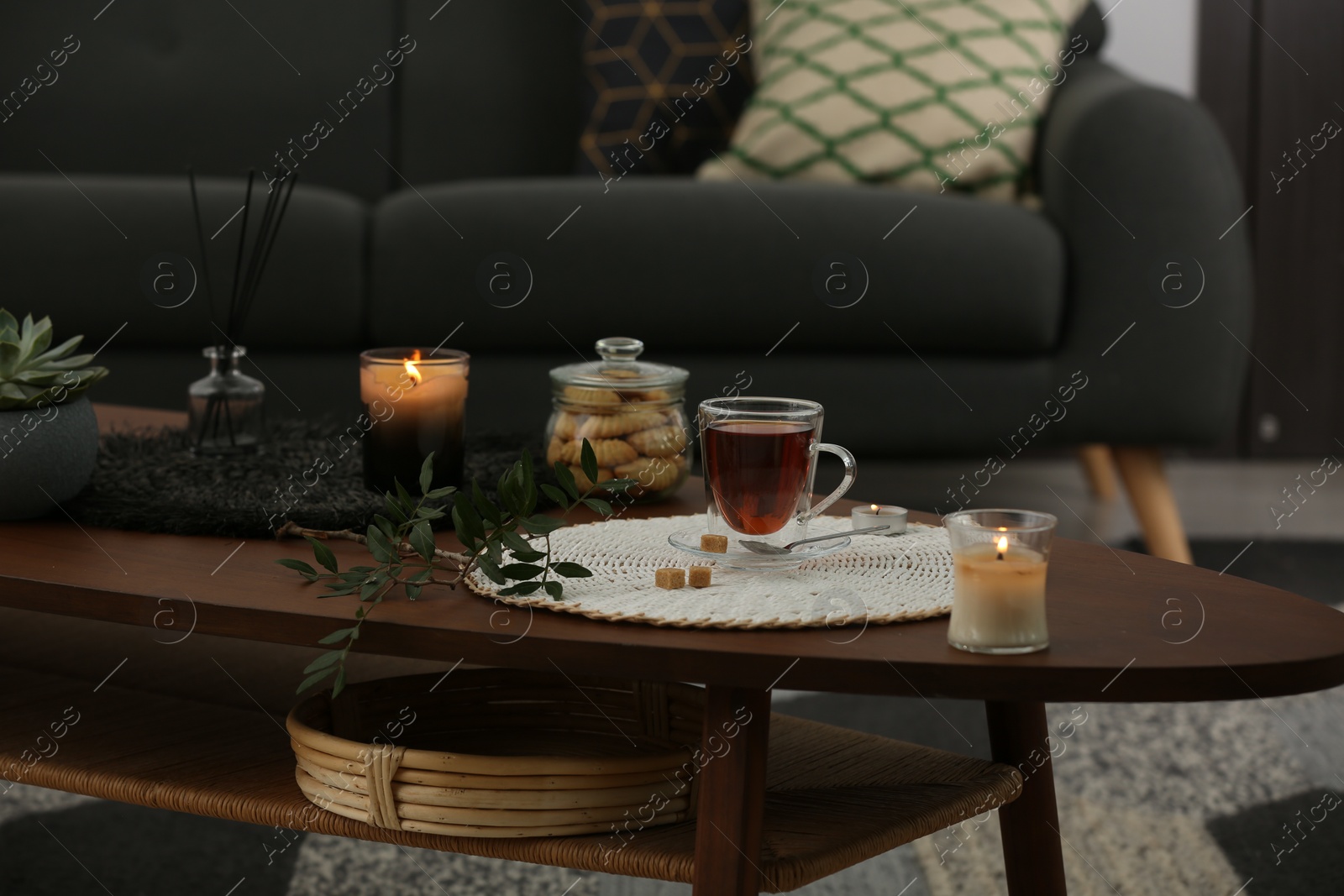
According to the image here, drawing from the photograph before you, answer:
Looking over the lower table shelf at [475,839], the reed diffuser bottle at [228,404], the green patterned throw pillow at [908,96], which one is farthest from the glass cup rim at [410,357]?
the green patterned throw pillow at [908,96]

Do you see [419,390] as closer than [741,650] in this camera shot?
No

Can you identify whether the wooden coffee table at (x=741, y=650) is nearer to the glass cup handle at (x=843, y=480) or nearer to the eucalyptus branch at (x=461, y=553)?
the eucalyptus branch at (x=461, y=553)

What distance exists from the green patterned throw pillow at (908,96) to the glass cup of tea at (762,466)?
53.5 inches

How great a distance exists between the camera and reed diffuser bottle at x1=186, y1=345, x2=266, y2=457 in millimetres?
1173

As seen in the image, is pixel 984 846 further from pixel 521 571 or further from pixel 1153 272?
pixel 1153 272

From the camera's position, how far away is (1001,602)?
0.63 m

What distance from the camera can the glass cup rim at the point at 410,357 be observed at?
1032mm

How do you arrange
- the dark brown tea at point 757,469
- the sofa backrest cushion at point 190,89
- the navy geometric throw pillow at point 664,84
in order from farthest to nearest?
the sofa backrest cushion at point 190,89, the navy geometric throw pillow at point 664,84, the dark brown tea at point 757,469

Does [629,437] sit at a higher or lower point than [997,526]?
lower

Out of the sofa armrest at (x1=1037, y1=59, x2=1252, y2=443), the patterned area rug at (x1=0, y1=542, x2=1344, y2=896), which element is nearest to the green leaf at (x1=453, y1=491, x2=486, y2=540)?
the patterned area rug at (x1=0, y1=542, x2=1344, y2=896)

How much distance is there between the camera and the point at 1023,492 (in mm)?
2723

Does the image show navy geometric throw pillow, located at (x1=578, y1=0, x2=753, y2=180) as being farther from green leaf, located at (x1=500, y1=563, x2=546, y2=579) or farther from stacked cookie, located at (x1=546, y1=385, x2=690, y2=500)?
green leaf, located at (x1=500, y1=563, x2=546, y2=579)

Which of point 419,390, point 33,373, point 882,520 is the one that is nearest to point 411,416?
point 419,390

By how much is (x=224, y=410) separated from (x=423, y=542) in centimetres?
50
